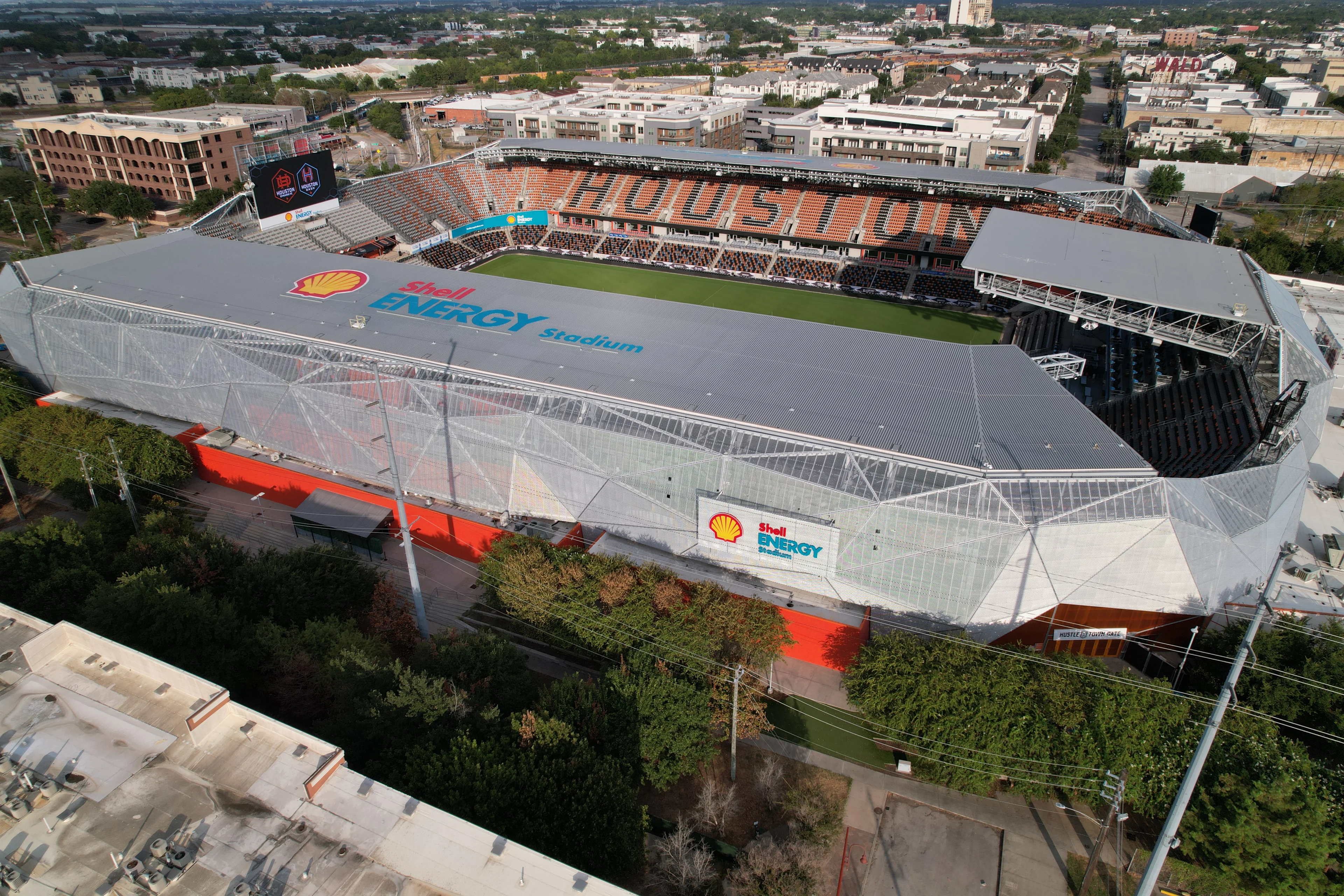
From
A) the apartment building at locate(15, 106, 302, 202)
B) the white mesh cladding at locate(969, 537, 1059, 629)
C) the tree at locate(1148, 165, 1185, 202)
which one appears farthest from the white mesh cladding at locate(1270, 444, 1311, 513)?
the apartment building at locate(15, 106, 302, 202)

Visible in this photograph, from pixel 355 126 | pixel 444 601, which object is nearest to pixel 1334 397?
pixel 444 601

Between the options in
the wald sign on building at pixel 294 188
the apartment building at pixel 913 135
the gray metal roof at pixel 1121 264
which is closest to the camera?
the gray metal roof at pixel 1121 264

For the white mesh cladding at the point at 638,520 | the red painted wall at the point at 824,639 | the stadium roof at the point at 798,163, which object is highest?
the stadium roof at the point at 798,163

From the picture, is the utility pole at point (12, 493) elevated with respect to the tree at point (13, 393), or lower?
lower

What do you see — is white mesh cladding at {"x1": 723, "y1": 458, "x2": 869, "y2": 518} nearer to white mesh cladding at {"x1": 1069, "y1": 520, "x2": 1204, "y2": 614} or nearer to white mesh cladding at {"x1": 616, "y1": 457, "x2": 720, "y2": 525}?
→ white mesh cladding at {"x1": 616, "y1": 457, "x2": 720, "y2": 525}

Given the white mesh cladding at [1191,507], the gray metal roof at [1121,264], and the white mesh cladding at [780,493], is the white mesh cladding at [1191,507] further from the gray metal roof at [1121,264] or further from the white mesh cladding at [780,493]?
the gray metal roof at [1121,264]

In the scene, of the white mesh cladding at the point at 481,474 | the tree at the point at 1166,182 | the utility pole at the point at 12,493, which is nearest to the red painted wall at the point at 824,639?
the white mesh cladding at the point at 481,474

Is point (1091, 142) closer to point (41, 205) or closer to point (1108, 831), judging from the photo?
point (1108, 831)

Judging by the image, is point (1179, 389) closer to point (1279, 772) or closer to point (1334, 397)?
point (1334, 397)
